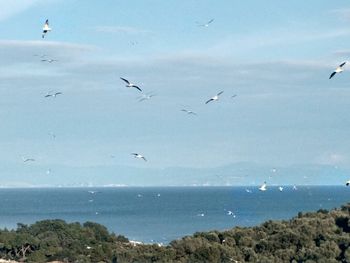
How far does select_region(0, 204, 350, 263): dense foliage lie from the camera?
154 ft

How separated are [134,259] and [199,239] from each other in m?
5.88

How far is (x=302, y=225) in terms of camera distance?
5219cm

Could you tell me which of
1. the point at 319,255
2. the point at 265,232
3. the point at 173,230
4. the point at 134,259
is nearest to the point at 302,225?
the point at 265,232

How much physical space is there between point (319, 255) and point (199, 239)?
763 centimetres

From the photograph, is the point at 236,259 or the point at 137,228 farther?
the point at 137,228

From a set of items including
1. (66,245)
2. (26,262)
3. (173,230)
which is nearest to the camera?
(26,262)

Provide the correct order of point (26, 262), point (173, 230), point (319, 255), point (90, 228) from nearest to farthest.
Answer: point (319, 255), point (26, 262), point (90, 228), point (173, 230)

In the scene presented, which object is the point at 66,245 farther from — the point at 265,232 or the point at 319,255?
the point at 319,255

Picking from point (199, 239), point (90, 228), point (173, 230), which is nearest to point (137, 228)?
point (173, 230)

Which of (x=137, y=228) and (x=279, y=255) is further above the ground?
(x=137, y=228)

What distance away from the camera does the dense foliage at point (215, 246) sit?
46.9m

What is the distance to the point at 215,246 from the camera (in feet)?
158

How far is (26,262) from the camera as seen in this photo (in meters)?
49.6

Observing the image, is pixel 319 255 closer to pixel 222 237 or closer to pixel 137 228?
pixel 222 237
